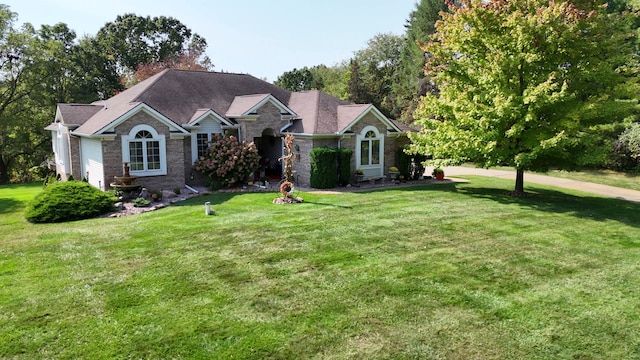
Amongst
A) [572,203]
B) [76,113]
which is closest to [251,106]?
[76,113]

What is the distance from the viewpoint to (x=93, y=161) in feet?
65.2

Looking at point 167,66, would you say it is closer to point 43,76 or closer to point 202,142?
point 43,76

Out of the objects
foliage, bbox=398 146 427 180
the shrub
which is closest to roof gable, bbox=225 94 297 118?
foliage, bbox=398 146 427 180

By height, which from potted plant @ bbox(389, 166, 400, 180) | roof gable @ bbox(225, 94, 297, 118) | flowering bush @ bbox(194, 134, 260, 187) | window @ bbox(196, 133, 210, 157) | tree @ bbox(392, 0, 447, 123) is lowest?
potted plant @ bbox(389, 166, 400, 180)

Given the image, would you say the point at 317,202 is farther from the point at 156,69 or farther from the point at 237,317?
the point at 156,69

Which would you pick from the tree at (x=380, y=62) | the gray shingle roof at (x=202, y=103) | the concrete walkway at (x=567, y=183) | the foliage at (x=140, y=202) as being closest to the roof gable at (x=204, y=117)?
the gray shingle roof at (x=202, y=103)

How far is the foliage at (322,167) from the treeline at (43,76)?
23.2 metres

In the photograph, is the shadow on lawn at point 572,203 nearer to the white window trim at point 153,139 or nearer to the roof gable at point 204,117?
the roof gable at point 204,117

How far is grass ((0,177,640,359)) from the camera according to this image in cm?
655

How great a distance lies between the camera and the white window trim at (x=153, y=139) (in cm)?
1880

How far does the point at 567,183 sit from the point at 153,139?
22.0 m

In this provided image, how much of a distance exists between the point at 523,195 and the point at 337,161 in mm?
8556

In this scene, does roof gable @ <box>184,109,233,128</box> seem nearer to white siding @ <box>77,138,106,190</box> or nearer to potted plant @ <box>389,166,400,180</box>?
white siding @ <box>77,138,106,190</box>

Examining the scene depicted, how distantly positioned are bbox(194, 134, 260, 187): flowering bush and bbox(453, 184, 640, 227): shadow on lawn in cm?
1011
